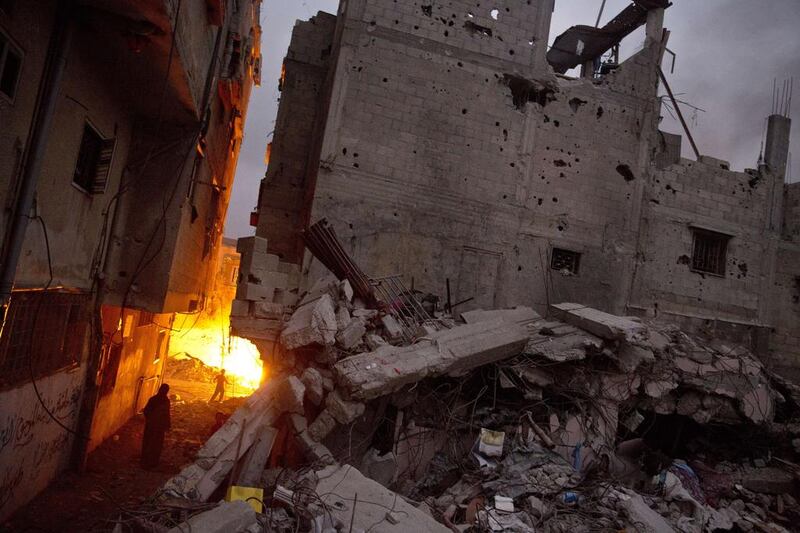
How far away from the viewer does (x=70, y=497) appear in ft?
20.9

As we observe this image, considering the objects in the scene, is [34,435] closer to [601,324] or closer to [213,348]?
[601,324]

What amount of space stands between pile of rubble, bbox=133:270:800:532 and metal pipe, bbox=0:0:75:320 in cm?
280

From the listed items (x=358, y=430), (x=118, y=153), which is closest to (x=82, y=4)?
(x=118, y=153)

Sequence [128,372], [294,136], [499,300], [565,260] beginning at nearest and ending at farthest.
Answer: [128,372]
[499,300]
[294,136]
[565,260]

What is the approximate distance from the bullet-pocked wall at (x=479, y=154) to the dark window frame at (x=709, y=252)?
96.5 inches

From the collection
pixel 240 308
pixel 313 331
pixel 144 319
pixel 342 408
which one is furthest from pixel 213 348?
pixel 342 408

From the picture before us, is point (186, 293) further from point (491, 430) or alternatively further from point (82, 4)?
point (491, 430)

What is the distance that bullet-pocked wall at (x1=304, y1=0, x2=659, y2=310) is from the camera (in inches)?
402

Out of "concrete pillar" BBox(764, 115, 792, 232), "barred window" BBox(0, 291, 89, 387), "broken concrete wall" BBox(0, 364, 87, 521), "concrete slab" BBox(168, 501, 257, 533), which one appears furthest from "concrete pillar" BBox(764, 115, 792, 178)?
"broken concrete wall" BBox(0, 364, 87, 521)

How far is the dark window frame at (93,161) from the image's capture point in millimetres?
5762

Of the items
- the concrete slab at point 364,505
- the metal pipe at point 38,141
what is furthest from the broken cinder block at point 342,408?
the metal pipe at point 38,141

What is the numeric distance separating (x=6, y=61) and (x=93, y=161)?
2.42 meters

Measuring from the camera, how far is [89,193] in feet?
19.9

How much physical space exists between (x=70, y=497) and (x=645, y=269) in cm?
1360
